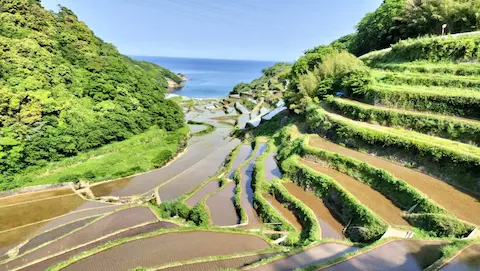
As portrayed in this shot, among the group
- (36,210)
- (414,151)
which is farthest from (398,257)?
(36,210)

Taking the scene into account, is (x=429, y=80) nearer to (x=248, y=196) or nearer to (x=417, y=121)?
(x=417, y=121)

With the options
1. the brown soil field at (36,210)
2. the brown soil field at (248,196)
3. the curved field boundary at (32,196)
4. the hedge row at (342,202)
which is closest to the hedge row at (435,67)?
the hedge row at (342,202)

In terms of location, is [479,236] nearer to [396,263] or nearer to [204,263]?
[396,263]

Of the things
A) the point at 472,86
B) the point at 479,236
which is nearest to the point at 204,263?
the point at 479,236

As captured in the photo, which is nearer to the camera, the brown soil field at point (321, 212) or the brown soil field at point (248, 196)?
the brown soil field at point (321, 212)

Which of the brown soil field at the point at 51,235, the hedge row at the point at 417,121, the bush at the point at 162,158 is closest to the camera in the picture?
the hedge row at the point at 417,121

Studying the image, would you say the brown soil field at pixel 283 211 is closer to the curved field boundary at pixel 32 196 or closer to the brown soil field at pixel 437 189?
the brown soil field at pixel 437 189

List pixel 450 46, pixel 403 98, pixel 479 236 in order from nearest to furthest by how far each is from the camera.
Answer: pixel 479 236 < pixel 403 98 < pixel 450 46

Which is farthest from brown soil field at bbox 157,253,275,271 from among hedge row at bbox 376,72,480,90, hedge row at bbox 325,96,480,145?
hedge row at bbox 376,72,480,90
